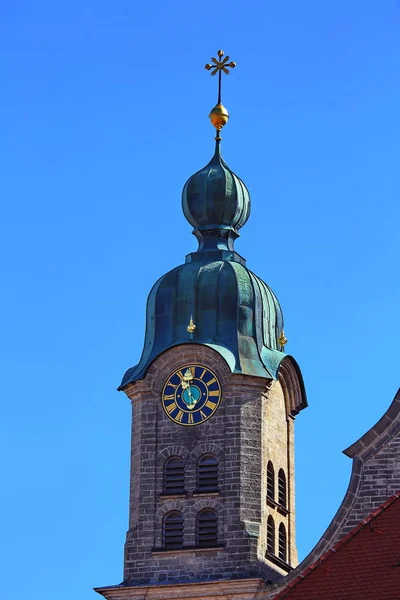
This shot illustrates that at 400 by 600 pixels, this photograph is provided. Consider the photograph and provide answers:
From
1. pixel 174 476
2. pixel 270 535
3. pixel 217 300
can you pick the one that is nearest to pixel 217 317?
pixel 217 300

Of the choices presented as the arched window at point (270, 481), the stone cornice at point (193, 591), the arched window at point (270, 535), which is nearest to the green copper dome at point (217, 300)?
the arched window at point (270, 481)

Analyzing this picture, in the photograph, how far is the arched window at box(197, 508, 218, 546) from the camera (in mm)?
51750

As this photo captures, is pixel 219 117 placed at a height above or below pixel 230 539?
above

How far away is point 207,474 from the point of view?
173 feet

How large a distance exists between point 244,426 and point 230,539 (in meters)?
2.91

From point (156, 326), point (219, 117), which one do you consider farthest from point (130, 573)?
point (219, 117)

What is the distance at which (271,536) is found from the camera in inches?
2068

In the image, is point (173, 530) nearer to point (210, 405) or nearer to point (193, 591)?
point (193, 591)

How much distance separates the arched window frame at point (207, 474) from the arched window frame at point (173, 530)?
83cm

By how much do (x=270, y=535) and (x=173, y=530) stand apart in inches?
92.4

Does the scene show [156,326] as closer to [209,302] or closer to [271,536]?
[209,302]

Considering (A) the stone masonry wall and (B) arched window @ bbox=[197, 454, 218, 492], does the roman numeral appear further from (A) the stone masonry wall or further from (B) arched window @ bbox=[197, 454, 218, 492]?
(B) arched window @ bbox=[197, 454, 218, 492]

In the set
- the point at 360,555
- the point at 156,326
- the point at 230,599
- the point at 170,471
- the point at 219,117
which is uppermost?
the point at 219,117

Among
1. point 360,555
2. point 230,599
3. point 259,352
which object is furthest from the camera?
point 259,352
